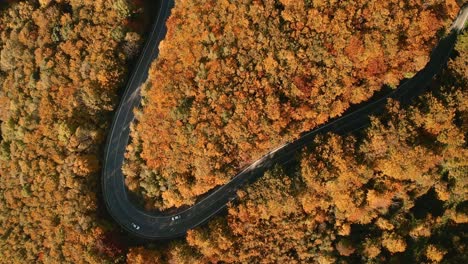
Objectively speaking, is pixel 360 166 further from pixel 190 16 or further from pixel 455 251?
pixel 190 16

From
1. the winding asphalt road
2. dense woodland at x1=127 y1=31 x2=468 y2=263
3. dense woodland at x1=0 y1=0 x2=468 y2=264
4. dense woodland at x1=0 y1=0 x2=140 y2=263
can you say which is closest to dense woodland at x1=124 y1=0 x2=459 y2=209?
dense woodland at x1=0 y1=0 x2=468 y2=264

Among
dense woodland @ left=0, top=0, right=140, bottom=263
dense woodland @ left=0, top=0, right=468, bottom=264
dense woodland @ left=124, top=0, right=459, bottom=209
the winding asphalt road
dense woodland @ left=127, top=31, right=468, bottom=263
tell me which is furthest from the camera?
dense woodland @ left=0, top=0, right=140, bottom=263

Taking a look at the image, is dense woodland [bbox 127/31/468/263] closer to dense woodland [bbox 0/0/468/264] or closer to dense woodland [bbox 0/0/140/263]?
dense woodland [bbox 0/0/468/264]

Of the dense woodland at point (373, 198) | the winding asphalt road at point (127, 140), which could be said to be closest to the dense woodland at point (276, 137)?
the dense woodland at point (373, 198)

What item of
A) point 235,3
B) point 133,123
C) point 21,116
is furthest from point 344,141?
point 21,116

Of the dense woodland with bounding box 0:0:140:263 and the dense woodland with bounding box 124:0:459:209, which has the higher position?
the dense woodland with bounding box 124:0:459:209

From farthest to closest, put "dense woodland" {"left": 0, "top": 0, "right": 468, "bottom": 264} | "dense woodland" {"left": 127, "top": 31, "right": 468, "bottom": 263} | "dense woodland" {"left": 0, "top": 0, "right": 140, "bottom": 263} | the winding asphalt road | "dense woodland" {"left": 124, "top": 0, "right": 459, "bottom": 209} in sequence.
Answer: "dense woodland" {"left": 0, "top": 0, "right": 140, "bottom": 263} → the winding asphalt road → "dense woodland" {"left": 0, "top": 0, "right": 468, "bottom": 264} → "dense woodland" {"left": 127, "top": 31, "right": 468, "bottom": 263} → "dense woodland" {"left": 124, "top": 0, "right": 459, "bottom": 209}

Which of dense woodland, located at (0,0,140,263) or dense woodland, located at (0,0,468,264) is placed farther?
dense woodland, located at (0,0,140,263)
